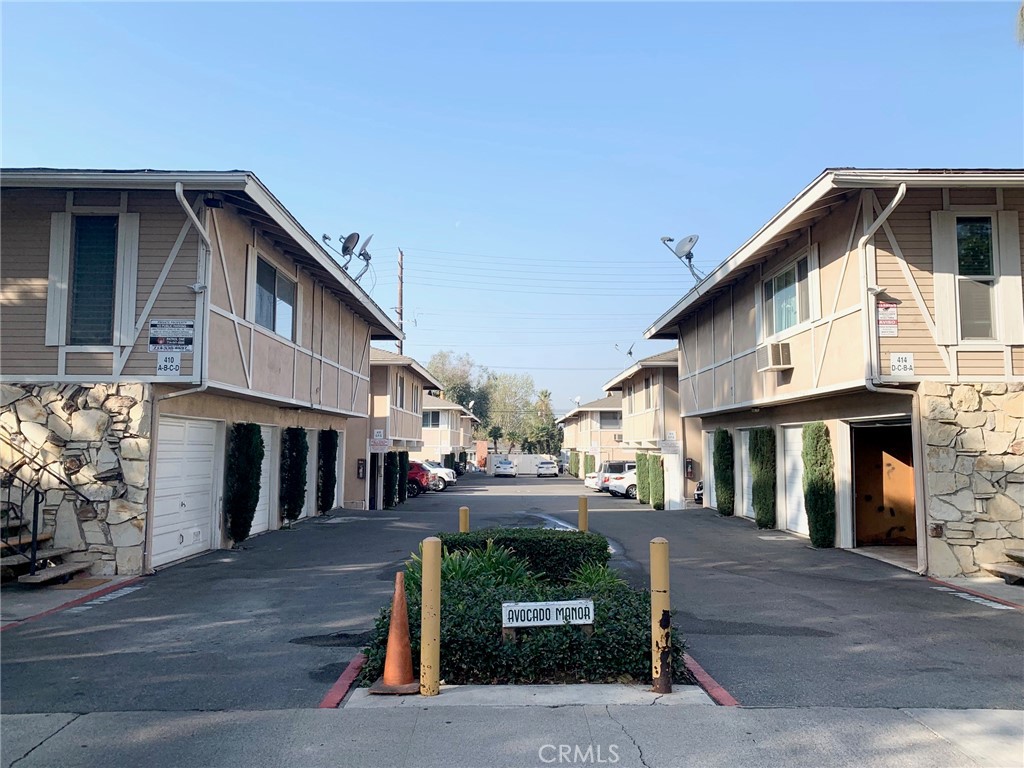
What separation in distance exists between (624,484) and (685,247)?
618 inches

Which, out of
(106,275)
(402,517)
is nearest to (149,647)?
(106,275)

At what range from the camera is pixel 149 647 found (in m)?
6.79

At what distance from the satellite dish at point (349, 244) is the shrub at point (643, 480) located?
45.9 feet

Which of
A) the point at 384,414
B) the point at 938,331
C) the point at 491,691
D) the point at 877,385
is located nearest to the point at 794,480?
the point at 877,385

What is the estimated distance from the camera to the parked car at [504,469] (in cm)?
6100

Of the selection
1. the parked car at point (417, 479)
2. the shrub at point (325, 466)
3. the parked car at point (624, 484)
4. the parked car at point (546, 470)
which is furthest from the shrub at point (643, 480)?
the parked car at point (546, 470)

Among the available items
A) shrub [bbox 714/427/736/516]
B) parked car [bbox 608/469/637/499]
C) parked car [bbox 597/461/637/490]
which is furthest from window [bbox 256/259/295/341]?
parked car [bbox 597/461/637/490]

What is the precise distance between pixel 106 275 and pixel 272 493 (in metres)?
7.18

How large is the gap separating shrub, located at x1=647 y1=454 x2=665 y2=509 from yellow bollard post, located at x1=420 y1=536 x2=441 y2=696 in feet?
68.7

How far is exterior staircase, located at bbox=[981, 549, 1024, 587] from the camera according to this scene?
397 inches

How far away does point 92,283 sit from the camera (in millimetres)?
10711

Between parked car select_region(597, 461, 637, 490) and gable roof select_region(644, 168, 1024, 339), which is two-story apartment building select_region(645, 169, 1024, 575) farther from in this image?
parked car select_region(597, 461, 637, 490)

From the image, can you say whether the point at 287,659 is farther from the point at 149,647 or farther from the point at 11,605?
the point at 11,605

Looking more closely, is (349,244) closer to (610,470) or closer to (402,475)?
(402,475)
